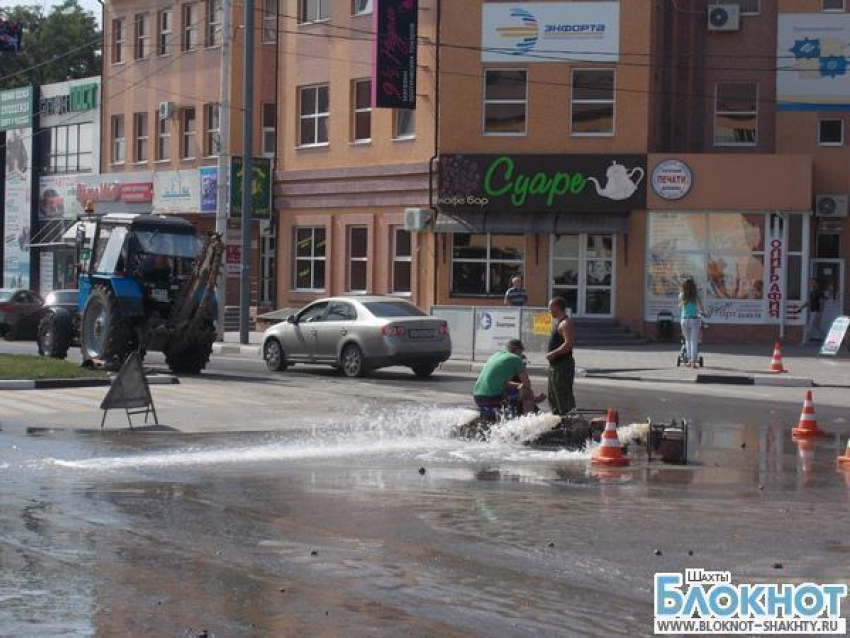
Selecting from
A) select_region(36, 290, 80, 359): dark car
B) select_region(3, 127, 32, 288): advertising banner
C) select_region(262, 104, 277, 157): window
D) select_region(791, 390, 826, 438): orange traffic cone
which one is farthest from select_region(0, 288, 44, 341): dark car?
select_region(791, 390, 826, 438): orange traffic cone

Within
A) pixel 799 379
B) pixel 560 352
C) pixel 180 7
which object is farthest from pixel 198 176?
pixel 560 352

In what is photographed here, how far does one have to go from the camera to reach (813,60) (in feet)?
121

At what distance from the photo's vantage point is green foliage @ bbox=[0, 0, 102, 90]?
7506 centimetres

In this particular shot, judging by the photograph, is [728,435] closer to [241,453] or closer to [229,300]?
[241,453]

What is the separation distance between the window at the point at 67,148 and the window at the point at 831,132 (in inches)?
1124

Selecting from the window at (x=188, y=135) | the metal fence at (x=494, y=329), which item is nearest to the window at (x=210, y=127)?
the window at (x=188, y=135)

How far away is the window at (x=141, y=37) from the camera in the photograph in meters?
49.6

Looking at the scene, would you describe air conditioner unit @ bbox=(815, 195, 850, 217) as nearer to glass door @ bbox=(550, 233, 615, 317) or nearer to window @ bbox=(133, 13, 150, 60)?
glass door @ bbox=(550, 233, 615, 317)

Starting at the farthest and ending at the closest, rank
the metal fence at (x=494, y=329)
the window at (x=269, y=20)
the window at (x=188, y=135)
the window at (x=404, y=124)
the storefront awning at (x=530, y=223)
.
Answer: the window at (x=188, y=135) < the window at (x=269, y=20) < the window at (x=404, y=124) < the storefront awning at (x=530, y=223) < the metal fence at (x=494, y=329)

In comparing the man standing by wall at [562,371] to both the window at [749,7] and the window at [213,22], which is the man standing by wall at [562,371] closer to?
the window at [749,7]

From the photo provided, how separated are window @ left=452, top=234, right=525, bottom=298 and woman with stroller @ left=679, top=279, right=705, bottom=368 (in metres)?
8.71

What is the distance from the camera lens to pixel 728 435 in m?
17.2

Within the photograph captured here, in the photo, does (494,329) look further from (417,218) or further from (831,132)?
(831,132)

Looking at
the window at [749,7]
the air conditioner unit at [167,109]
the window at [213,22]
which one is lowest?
the air conditioner unit at [167,109]
